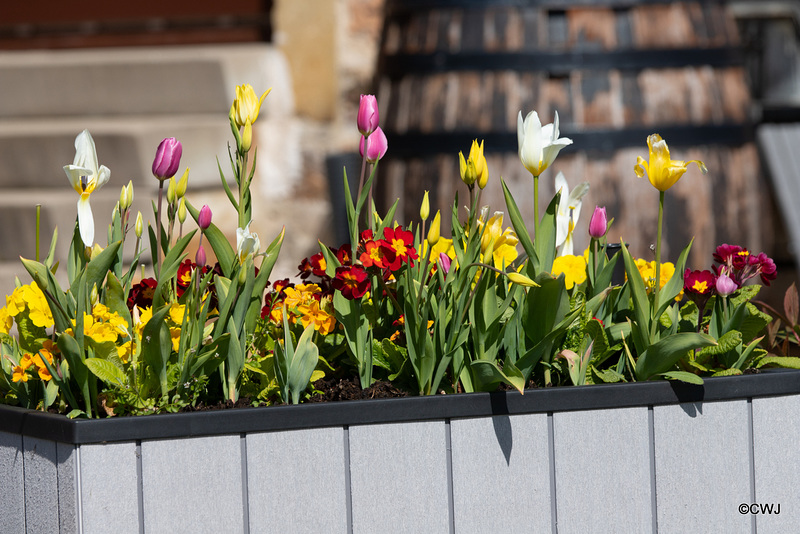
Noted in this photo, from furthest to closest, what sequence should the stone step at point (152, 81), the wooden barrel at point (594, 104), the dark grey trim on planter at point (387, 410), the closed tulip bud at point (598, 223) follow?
1. the stone step at point (152, 81)
2. the wooden barrel at point (594, 104)
3. the closed tulip bud at point (598, 223)
4. the dark grey trim on planter at point (387, 410)

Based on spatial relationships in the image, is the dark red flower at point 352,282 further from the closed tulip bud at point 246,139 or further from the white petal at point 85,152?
the white petal at point 85,152

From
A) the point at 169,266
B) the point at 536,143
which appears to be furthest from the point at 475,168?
the point at 169,266

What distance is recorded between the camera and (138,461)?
100 centimetres

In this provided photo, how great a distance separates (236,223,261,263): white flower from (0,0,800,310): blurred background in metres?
1.23

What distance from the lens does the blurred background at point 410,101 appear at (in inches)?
90.2

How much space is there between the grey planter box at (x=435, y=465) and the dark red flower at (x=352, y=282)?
14cm

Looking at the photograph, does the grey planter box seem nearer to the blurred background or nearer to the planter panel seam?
the planter panel seam

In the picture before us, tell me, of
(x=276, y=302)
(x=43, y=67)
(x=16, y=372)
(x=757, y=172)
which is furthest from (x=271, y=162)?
(x=16, y=372)

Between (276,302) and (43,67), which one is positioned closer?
(276,302)

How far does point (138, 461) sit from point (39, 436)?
5.2 inches

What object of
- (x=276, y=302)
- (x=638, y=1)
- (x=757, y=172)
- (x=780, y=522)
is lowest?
(x=780, y=522)

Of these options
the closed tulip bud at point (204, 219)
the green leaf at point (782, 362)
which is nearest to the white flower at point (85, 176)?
the closed tulip bud at point (204, 219)

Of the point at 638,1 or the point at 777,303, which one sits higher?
the point at 638,1

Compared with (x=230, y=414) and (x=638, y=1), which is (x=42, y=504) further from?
(x=638, y=1)
